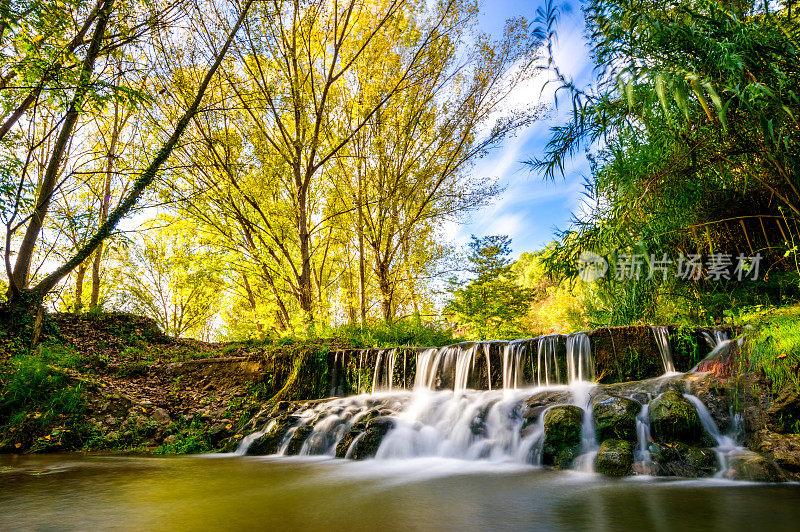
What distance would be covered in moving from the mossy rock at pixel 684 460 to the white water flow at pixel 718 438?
0.05 metres

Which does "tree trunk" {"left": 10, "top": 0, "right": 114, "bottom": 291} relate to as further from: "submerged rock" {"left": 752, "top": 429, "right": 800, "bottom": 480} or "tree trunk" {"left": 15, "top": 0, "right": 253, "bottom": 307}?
"submerged rock" {"left": 752, "top": 429, "right": 800, "bottom": 480}

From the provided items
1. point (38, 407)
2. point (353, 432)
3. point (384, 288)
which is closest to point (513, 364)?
point (353, 432)

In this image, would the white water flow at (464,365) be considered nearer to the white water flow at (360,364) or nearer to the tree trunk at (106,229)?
the white water flow at (360,364)

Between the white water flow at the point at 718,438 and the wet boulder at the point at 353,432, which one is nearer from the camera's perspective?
the white water flow at the point at 718,438

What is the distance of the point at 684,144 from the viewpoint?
594cm

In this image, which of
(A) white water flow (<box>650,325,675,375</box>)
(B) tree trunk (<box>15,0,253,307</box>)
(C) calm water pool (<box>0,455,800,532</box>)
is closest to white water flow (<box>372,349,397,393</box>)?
(C) calm water pool (<box>0,455,800,532</box>)

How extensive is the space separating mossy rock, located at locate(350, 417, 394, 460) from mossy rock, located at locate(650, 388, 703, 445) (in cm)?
323

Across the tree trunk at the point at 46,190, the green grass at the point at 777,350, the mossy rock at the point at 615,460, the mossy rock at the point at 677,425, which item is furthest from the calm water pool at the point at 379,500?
the tree trunk at the point at 46,190

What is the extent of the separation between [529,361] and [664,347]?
2.04 metres

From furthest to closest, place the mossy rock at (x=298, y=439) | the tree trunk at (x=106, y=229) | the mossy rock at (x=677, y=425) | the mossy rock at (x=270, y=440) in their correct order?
the tree trunk at (x=106, y=229) → the mossy rock at (x=270, y=440) → the mossy rock at (x=298, y=439) → the mossy rock at (x=677, y=425)

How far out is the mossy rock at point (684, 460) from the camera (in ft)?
11.6

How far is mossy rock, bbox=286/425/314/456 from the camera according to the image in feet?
19.1

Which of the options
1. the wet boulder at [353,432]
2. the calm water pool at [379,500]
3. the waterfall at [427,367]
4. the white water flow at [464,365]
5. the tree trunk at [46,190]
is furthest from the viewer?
the tree trunk at [46,190]

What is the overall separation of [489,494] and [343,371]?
218 inches
